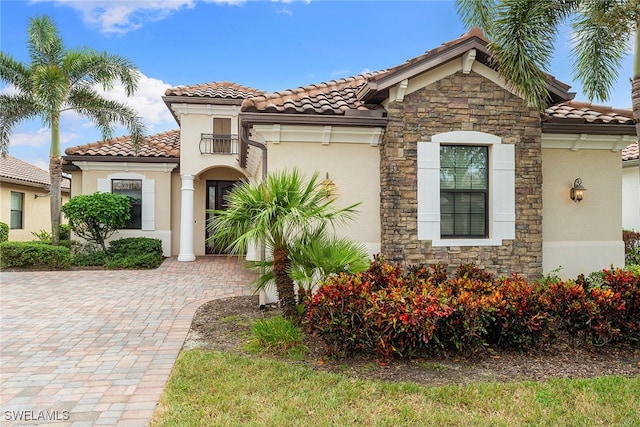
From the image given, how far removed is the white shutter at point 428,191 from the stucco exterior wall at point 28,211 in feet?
64.0

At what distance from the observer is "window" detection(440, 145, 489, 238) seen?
8398 millimetres

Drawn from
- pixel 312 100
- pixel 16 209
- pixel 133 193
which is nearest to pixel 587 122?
pixel 312 100

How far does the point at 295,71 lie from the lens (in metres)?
17.1

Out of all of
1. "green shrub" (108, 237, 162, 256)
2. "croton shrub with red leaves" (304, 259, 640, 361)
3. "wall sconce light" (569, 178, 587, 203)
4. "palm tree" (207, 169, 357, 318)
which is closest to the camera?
"croton shrub with red leaves" (304, 259, 640, 361)

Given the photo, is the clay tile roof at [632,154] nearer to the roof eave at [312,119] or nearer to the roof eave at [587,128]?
the roof eave at [587,128]

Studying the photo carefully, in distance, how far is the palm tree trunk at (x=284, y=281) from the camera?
6.11 m

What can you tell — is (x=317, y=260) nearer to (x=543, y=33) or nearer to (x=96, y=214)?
(x=543, y=33)

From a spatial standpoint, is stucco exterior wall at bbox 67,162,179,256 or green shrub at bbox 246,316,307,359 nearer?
green shrub at bbox 246,316,307,359

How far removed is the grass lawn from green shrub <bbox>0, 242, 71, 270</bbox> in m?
Result: 10.8

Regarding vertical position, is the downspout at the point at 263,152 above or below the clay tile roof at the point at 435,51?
below

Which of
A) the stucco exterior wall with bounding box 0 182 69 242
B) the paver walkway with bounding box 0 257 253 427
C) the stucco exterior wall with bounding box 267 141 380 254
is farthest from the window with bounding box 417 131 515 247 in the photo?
the stucco exterior wall with bounding box 0 182 69 242

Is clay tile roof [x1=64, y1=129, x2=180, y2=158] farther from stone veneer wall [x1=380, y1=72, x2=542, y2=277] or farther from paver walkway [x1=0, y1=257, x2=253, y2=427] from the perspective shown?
Answer: stone veneer wall [x1=380, y1=72, x2=542, y2=277]

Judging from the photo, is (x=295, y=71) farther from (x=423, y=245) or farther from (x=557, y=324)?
(x=557, y=324)

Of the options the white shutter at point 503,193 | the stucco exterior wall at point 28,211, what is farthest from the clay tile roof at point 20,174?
the white shutter at point 503,193
